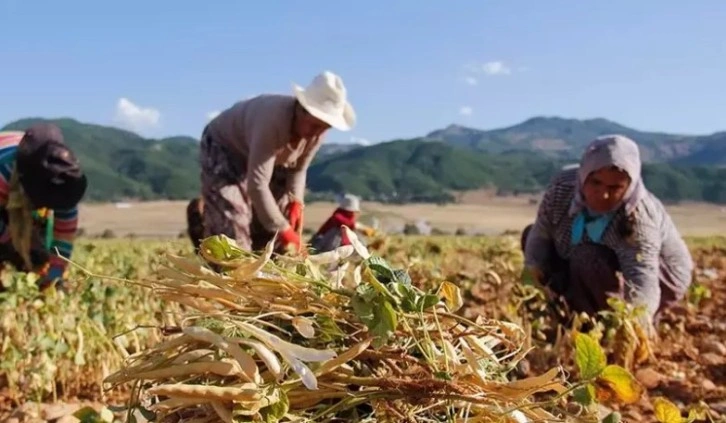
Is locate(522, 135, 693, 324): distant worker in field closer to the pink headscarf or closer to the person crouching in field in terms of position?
the pink headscarf

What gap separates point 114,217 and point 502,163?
4929 cm

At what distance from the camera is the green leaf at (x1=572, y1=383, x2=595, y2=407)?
1184 millimetres

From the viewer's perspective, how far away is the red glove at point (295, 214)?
398 cm

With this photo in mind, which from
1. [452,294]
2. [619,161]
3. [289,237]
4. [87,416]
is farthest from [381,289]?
[289,237]

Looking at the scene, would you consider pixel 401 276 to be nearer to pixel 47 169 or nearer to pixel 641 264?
pixel 641 264

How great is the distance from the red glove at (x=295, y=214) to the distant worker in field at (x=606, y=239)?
105 centimetres

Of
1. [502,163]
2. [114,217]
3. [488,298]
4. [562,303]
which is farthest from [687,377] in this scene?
[502,163]

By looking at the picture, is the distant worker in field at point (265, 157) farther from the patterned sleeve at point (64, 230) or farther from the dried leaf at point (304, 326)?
the dried leaf at point (304, 326)

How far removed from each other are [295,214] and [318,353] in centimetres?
296

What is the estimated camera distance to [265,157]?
350 centimetres

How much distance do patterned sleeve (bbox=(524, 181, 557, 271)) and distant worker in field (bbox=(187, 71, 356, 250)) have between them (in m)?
0.82

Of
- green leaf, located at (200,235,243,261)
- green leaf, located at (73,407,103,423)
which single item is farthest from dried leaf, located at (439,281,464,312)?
green leaf, located at (73,407,103,423)

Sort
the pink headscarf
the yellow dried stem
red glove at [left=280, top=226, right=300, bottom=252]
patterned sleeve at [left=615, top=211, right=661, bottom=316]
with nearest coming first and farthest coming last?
the yellow dried stem < the pink headscarf < patterned sleeve at [left=615, top=211, right=661, bottom=316] < red glove at [left=280, top=226, right=300, bottom=252]

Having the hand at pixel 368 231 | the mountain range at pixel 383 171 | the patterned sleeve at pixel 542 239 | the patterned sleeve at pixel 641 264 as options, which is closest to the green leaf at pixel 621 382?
the patterned sleeve at pixel 641 264
